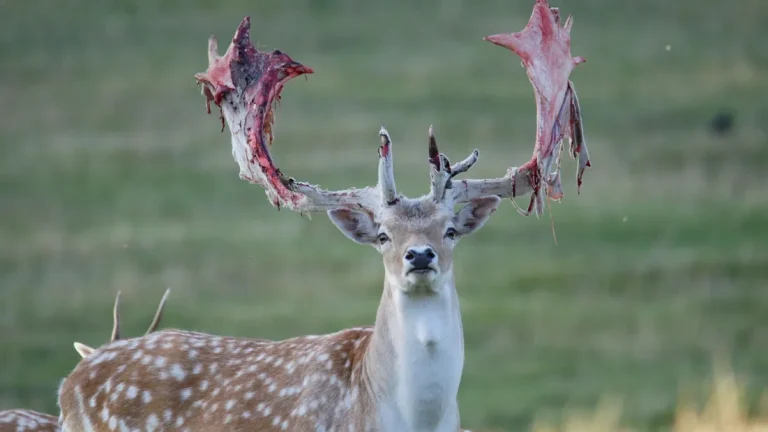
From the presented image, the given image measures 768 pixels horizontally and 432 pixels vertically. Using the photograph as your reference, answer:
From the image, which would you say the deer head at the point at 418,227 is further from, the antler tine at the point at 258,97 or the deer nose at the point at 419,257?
the antler tine at the point at 258,97

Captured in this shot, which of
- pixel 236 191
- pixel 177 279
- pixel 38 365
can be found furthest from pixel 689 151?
pixel 38 365

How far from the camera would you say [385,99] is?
41.2 metres

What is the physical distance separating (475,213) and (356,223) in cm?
62

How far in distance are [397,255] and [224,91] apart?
5.12 feet

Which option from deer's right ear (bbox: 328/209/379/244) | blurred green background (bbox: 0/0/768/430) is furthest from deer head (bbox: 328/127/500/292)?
blurred green background (bbox: 0/0/768/430)

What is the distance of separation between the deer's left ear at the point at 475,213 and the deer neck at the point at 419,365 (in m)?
0.39

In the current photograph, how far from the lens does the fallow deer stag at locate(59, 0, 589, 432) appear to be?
973 centimetres

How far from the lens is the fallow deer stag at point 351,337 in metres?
9.73

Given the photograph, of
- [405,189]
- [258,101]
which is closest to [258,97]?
[258,101]

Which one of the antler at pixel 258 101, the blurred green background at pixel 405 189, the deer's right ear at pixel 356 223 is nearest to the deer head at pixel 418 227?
the deer's right ear at pixel 356 223

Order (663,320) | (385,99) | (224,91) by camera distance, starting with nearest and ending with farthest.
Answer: (224,91), (663,320), (385,99)

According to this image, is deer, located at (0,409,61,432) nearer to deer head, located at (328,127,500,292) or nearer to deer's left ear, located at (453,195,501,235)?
deer head, located at (328,127,500,292)

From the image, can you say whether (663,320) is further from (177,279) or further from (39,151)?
(39,151)

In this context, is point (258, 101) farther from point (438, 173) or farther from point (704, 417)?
point (704, 417)
